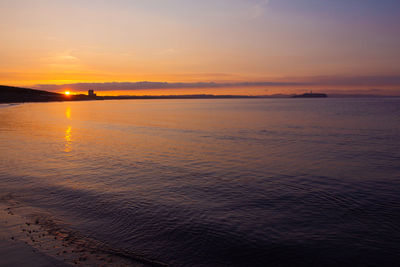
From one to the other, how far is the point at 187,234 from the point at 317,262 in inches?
163

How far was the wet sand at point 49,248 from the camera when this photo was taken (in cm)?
746

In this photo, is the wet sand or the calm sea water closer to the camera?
the wet sand

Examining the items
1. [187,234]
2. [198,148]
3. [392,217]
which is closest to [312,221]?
[392,217]

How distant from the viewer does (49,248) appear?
812 cm

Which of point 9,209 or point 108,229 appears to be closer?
point 108,229

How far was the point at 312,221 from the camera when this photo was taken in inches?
428

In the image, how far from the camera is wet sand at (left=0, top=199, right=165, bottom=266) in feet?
24.5

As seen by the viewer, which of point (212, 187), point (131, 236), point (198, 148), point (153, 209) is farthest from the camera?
point (198, 148)

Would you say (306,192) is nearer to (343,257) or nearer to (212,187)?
(212,187)

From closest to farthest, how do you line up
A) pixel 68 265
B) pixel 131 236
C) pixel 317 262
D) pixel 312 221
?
pixel 68 265
pixel 317 262
pixel 131 236
pixel 312 221

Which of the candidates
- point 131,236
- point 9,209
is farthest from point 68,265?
point 9,209

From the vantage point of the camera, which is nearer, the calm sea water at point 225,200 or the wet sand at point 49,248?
the wet sand at point 49,248

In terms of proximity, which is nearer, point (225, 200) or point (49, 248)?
point (49, 248)

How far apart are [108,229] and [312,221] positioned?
7648mm
